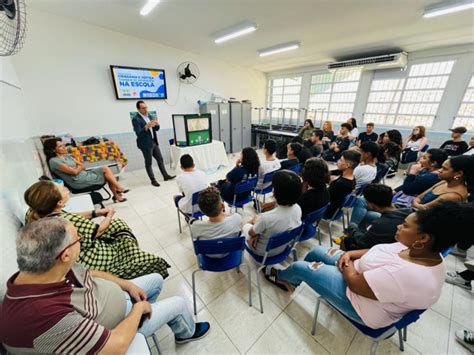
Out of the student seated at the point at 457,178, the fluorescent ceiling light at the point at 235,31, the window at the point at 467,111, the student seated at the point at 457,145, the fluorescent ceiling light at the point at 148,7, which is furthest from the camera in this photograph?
the window at the point at 467,111

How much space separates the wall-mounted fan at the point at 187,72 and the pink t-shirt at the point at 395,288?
547 centimetres

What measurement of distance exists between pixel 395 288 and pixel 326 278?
1.28ft

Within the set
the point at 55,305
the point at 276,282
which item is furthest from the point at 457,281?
the point at 55,305

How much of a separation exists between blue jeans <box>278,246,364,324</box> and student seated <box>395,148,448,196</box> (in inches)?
62.9

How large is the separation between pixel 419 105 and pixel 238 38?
4985mm

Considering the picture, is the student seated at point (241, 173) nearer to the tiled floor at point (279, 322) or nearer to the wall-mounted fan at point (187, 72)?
the tiled floor at point (279, 322)

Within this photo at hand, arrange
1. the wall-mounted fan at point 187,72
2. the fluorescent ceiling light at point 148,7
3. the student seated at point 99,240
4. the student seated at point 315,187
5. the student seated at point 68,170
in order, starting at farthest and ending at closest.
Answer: the wall-mounted fan at point 187,72 < the fluorescent ceiling light at point 148,7 < the student seated at point 68,170 < the student seated at point 315,187 < the student seated at point 99,240

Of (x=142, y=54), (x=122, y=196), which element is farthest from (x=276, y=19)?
(x=122, y=196)

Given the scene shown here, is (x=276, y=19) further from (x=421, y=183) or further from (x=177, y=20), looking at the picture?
(x=421, y=183)

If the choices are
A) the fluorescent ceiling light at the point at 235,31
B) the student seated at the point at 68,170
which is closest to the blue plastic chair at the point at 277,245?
the student seated at the point at 68,170

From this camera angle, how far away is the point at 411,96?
196 inches

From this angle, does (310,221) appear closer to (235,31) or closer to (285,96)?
(235,31)

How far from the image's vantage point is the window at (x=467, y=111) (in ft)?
13.8

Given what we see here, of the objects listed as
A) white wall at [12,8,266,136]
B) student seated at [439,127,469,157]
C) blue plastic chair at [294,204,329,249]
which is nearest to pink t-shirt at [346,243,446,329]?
blue plastic chair at [294,204,329,249]
